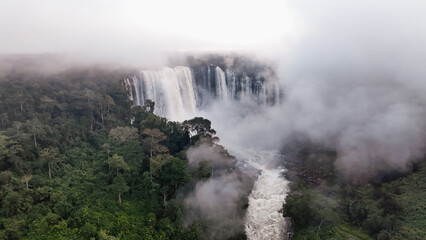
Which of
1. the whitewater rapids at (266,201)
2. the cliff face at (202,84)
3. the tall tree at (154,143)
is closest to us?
the whitewater rapids at (266,201)

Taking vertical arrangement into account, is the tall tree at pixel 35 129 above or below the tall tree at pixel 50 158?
above

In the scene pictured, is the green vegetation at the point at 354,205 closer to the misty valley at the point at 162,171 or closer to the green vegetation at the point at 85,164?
the misty valley at the point at 162,171

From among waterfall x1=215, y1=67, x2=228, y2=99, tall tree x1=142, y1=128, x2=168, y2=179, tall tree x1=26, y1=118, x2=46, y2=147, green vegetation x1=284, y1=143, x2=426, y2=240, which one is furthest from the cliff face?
green vegetation x1=284, y1=143, x2=426, y2=240

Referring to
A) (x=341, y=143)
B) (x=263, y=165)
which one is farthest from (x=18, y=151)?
(x=341, y=143)

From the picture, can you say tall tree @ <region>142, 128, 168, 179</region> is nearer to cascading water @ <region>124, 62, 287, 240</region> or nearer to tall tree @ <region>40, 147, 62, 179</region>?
tall tree @ <region>40, 147, 62, 179</region>

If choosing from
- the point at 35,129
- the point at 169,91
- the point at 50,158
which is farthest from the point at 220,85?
the point at 50,158

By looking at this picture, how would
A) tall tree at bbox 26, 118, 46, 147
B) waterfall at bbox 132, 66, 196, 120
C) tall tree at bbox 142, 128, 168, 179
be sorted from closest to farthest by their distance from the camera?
tall tree at bbox 26, 118, 46, 147 < tall tree at bbox 142, 128, 168, 179 < waterfall at bbox 132, 66, 196, 120

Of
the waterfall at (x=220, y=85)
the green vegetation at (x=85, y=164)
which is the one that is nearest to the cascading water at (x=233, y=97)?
the waterfall at (x=220, y=85)

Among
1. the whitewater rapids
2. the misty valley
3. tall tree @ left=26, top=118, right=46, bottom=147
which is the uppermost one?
tall tree @ left=26, top=118, right=46, bottom=147
